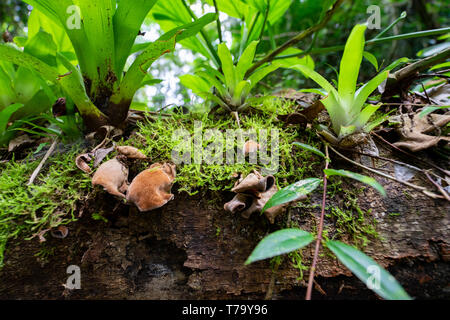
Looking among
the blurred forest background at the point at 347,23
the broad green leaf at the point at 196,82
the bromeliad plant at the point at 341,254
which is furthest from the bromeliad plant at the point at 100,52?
the blurred forest background at the point at 347,23

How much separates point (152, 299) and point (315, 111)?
792 millimetres

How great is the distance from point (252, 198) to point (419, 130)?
0.60 metres

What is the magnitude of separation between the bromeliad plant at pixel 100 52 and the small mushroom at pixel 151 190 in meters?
0.39

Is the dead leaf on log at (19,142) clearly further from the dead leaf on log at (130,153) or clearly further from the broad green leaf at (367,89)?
the broad green leaf at (367,89)

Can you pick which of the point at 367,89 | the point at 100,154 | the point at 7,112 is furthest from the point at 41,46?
the point at 367,89

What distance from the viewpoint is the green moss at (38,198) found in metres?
0.68

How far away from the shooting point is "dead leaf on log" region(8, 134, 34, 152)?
0.95 meters

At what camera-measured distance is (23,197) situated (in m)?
0.71

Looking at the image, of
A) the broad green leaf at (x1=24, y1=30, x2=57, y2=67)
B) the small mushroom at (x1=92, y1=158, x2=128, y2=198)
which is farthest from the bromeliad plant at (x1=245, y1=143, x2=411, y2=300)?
the broad green leaf at (x1=24, y1=30, x2=57, y2=67)

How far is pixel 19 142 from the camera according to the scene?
966mm

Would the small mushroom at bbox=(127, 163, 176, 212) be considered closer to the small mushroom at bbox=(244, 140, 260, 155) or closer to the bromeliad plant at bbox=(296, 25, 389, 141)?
the small mushroom at bbox=(244, 140, 260, 155)

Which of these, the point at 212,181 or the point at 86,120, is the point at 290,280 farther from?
the point at 86,120
